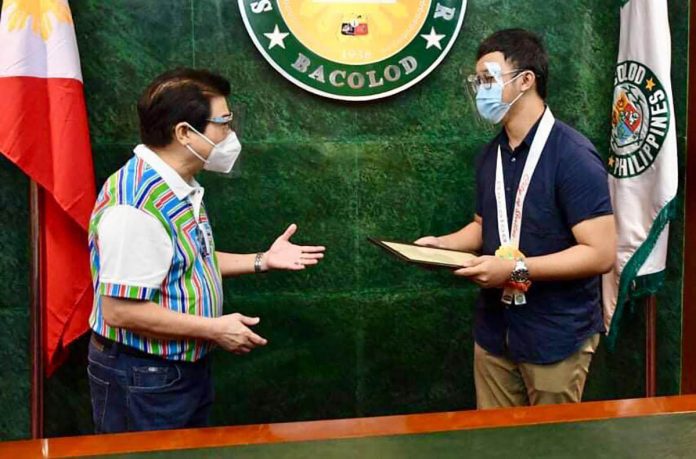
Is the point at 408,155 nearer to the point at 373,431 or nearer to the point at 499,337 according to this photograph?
the point at 499,337

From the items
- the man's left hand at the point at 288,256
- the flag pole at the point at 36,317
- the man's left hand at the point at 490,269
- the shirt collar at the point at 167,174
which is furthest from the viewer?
the flag pole at the point at 36,317

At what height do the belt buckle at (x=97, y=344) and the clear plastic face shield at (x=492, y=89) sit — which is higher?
the clear plastic face shield at (x=492, y=89)

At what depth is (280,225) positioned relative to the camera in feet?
9.48

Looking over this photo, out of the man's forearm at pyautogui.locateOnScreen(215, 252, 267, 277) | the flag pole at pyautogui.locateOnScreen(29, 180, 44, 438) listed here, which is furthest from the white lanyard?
the flag pole at pyautogui.locateOnScreen(29, 180, 44, 438)

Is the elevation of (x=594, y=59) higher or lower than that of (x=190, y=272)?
higher

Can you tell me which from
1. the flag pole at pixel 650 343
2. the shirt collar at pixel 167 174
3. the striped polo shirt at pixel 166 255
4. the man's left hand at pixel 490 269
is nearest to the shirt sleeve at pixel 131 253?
the striped polo shirt at pixel 166 255

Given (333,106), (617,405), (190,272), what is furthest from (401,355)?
(617,405)

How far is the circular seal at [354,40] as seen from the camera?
9.10 feet

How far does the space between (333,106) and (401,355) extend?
3.36 feet

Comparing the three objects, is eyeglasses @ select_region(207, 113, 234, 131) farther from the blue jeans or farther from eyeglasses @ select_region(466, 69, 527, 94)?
eyeglasses @ select_region(466, 69, 527, 94)

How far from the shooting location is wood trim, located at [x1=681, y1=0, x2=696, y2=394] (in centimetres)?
300

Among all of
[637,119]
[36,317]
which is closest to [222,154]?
[36,317]

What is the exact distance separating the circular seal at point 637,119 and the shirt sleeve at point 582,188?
0.85m

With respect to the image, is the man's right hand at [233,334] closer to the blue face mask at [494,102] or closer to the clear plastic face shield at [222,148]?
the clear plastic face shield at [222,148]
